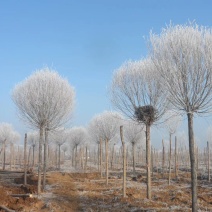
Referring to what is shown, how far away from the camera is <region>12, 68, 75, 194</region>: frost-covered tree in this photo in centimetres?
1784

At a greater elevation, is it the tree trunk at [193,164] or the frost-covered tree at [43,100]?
the frost-covered tree at [43,100]

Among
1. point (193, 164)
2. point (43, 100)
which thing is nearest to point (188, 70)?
point (193, 164)

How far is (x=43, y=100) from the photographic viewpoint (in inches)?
703

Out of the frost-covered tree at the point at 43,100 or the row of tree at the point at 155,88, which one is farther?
the frost-covered tree at the point at 43,100

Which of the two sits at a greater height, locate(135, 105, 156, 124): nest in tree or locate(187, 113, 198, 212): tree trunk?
locate(135, 105, 156, 124): nest in tree

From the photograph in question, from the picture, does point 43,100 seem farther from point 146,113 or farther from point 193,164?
point 193,164

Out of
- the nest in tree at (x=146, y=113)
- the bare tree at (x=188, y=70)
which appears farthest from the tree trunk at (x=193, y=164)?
the nest in tree at (x=146, y=113)

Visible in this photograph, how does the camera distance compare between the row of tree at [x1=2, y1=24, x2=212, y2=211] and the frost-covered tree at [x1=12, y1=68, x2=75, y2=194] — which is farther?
the frost-covered tree at [x1=12, y1=68, x2=75, y2=194]

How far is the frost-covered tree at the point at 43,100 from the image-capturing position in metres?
17.8

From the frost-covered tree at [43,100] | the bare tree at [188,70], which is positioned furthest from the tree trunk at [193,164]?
the frost-covered tree at [43,100]

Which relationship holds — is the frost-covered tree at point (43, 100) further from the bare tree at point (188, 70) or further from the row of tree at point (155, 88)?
the bare tree at point (188, 70)

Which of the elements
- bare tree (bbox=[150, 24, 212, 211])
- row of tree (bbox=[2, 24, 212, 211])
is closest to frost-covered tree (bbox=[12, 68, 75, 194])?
row of tree (bbox=[2, 24, 212, 211])

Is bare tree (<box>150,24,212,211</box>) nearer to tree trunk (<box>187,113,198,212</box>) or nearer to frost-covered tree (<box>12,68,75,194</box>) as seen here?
tree trunk (<box>187,113,198,212</box>)

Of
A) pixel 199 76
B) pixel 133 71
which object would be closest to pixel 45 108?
pixel 133 71
